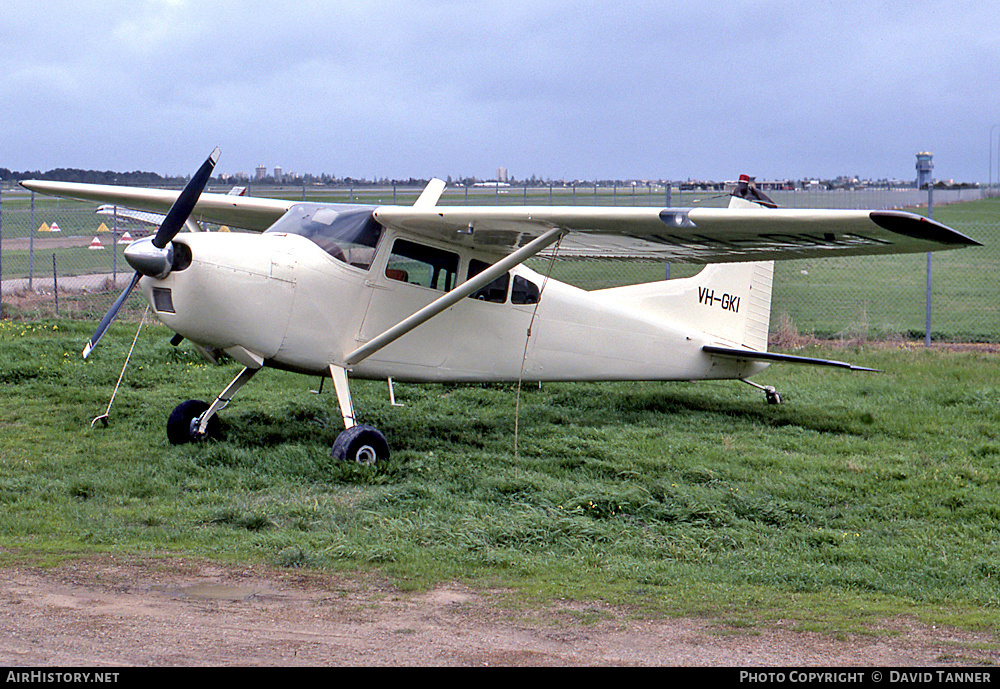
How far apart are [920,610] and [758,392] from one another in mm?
7288

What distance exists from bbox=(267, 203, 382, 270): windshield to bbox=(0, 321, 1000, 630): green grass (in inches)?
74.8

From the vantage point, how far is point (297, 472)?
27.7ft

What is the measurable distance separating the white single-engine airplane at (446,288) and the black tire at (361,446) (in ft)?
0.05

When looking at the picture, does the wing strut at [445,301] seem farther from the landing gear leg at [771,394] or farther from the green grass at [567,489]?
the landing gear leg at [771,394]

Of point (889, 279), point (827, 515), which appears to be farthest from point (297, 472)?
point (889, 279)

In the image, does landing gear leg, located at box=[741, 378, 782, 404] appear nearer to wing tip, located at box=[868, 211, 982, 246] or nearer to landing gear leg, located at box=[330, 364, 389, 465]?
landing gear leg, located at box=[330, 364, 389, 465]

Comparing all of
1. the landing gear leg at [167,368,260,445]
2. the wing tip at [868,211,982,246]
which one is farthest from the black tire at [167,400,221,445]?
the wing tip at [868,211,982,246]

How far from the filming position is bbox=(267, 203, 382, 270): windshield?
9148 mm

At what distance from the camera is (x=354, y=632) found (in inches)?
189

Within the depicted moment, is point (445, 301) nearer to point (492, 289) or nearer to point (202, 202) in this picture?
point (492, 289)

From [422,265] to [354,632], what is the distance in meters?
5.36

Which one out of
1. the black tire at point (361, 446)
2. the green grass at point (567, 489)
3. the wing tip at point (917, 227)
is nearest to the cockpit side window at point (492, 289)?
the green grass at point (567, 489)

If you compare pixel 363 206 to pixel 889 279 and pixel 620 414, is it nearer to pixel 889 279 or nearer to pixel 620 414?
pixel 620 414

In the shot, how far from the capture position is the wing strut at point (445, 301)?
28.0 feet
